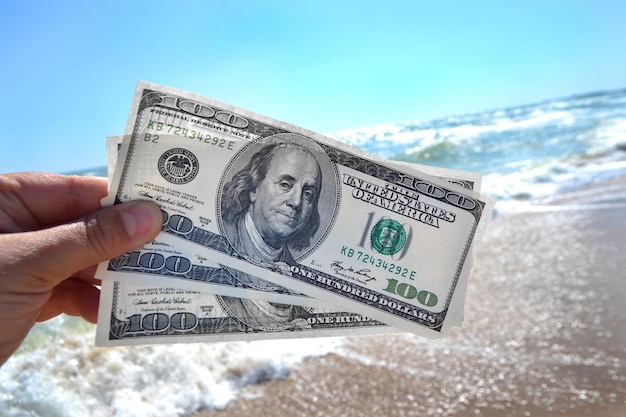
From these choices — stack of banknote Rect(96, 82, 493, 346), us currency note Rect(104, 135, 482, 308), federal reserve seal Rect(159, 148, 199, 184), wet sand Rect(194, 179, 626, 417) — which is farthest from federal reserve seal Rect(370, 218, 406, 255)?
wet sand Rect(194, 179, 626, 417)

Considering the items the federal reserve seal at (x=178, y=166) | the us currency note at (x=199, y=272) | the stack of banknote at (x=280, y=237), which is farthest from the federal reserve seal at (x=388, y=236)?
the federal reserve seal at (x=178, y=166)

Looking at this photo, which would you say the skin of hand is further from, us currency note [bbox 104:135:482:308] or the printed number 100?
the printed number 100

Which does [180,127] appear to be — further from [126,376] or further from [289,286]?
[126,376]

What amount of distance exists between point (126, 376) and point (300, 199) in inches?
63.1

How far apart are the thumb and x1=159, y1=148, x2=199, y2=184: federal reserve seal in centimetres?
12

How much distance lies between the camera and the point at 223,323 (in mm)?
1535

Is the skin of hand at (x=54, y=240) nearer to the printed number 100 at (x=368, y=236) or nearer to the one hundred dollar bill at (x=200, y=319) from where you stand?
the one hundred dollar bill at (x=200, y=319)

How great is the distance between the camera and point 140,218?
52.3 inches

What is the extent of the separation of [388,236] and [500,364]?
1267 millimetres

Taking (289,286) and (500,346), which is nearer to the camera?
(289,286)

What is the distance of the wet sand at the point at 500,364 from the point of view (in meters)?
2.08

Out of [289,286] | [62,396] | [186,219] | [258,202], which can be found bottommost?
[62,396]

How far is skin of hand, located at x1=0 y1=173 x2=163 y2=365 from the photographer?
1143mm

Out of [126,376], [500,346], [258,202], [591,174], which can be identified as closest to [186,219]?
[258,202]
